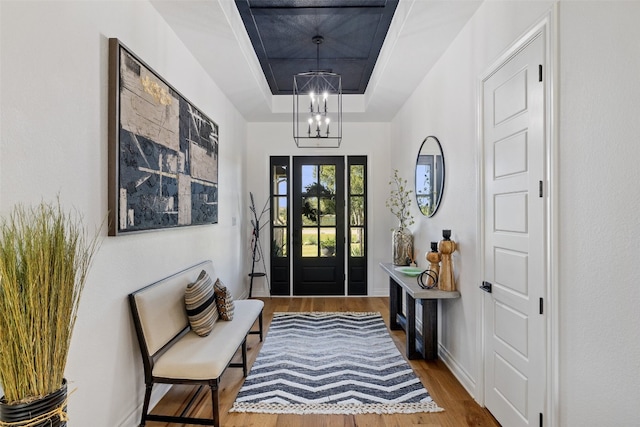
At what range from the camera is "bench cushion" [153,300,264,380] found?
77.2 inches

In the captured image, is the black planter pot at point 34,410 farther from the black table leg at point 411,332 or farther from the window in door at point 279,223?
the window in door at point 279,223

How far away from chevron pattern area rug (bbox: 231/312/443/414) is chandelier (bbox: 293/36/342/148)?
2028mm

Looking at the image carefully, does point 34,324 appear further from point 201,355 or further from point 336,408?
point 336,408

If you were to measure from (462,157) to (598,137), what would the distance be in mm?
1318

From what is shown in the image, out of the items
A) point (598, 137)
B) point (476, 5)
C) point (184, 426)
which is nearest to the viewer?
point (598, 137)

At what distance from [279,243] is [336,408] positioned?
3.27 metres

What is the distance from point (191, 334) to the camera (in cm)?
241

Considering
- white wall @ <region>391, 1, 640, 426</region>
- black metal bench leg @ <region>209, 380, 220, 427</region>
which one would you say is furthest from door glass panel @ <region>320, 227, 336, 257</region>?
white wall @ <region>391, 1, 640, 426</region>

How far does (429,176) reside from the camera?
3377 millimetres

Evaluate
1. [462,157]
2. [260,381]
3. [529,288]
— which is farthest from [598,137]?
[260,381]

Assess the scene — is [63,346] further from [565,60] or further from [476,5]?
[476,5]

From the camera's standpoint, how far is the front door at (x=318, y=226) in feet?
17.5

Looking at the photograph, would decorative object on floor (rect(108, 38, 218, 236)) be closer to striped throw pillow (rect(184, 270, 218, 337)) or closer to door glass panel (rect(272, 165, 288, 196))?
striped throw pillow (rect(184, 270, 218, 337))

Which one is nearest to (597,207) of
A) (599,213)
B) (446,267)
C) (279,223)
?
(599,213)
